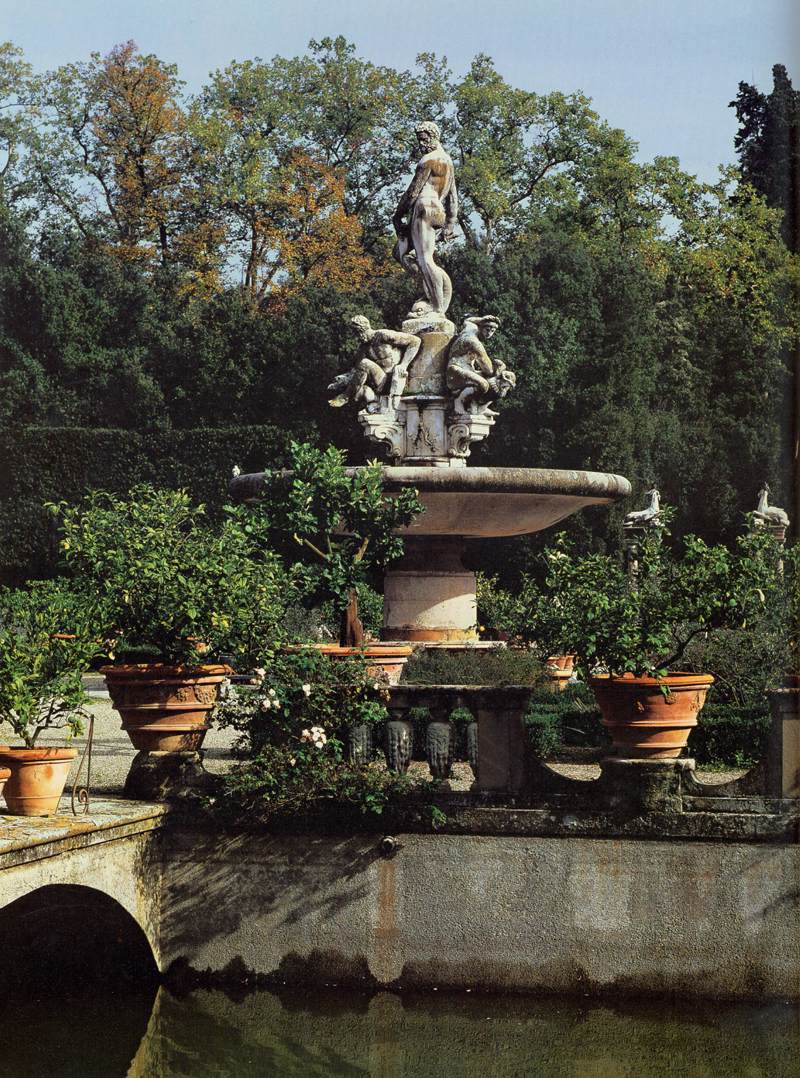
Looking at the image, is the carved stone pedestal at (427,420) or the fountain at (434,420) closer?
the fountain at (434,420)

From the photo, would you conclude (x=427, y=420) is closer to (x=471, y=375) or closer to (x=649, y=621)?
(x=471, y=375)

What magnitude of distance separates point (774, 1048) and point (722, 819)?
1.06 m

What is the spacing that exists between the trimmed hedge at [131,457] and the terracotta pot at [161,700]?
1801cm

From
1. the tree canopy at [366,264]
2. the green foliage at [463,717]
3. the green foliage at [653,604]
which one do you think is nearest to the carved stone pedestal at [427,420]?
the green foliage at [463,717]

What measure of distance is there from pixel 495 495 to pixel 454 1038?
6249mm

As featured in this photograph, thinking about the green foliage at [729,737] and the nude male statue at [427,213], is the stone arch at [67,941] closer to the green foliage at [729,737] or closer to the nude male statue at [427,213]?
the green foliage at [729,737]

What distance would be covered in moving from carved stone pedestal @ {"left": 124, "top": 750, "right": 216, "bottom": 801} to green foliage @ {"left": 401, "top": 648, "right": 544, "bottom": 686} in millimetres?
4140

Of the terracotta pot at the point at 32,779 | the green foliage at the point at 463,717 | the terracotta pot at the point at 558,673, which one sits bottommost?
the terracotta pot at the point at 558,673

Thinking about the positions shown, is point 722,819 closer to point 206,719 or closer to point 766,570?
point 766,570

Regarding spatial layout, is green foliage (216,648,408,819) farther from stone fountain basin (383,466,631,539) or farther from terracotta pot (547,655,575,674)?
terracotta pot (547,655,575,674)

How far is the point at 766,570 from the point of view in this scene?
783 cm

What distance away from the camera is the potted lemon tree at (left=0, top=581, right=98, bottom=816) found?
284 inches

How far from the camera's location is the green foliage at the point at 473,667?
12.1 metres

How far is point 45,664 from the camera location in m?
7.51
